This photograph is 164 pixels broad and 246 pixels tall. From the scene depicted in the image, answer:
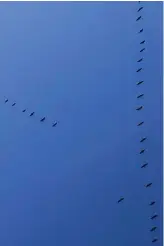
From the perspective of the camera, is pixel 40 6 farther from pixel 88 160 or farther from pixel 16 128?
pixel 88 160

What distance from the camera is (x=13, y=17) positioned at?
1.24 meters

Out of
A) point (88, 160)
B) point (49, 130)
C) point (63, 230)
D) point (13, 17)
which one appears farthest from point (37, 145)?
point (13, 17)

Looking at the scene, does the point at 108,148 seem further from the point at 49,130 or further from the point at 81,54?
the point at 81,54

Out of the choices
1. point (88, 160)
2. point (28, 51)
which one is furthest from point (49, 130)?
point (28, 51)

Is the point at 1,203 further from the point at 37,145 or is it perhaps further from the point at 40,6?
the point at 40,6

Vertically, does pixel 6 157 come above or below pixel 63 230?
above

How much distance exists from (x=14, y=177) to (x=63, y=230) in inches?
10.9

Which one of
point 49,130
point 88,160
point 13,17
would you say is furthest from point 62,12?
point 88,160

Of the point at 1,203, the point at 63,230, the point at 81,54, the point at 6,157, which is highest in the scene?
the point at 81,54

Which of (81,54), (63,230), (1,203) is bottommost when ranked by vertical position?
(63,230)

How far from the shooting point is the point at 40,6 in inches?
48.8

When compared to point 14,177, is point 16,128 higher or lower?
higher

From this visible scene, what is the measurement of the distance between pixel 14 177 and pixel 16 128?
19 cm

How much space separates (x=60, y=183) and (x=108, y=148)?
0.74 feet
